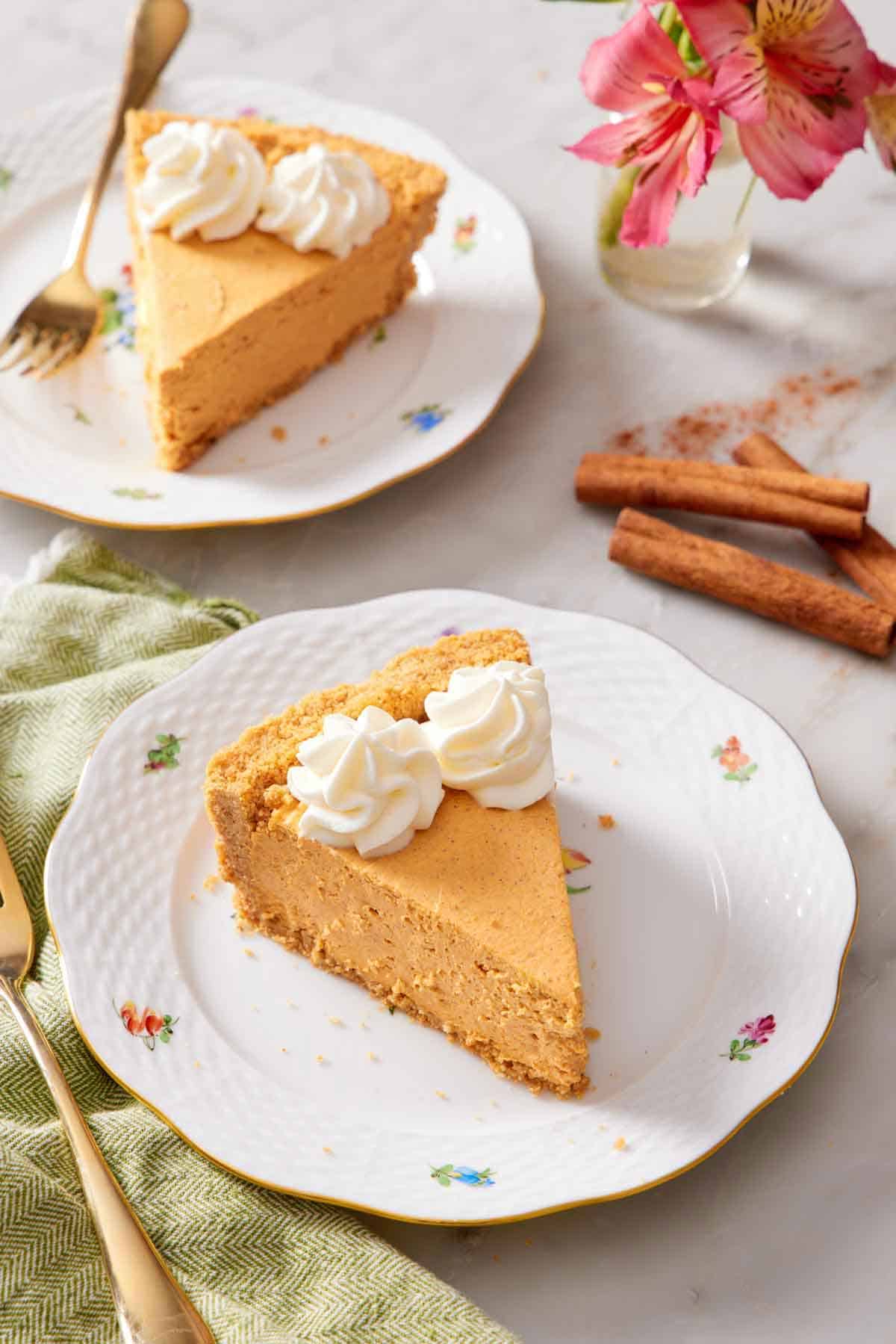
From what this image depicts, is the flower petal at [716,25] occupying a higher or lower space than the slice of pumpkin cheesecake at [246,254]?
higher

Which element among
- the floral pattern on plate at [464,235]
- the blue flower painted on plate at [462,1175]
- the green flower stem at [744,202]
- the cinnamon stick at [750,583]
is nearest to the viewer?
the blue flower painted on plate at [462,1175]

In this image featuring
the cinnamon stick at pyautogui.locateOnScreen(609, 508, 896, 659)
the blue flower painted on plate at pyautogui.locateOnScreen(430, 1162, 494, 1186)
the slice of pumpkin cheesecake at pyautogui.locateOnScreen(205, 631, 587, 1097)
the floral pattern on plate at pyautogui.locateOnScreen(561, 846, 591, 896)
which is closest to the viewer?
the blue flower painted on plate at pyautogui.locateOnScreen(430, 1162, 494, 1186)

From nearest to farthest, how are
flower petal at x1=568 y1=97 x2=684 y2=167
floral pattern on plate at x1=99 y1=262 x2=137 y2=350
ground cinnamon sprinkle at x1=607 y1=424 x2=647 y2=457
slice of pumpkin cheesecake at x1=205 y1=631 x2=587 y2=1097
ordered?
slice of pumpkin cheesecake at x1=205 y1=631 x2=587 y2=1097 → flower petal at x1=568 y1=97 x2=684 y2=167 → ground cinnamon sprinkle at x1=607 y1=424 x2=647 y2=457 → floral pattern on plate at x1=99 y1=262 x2=137 y2=350

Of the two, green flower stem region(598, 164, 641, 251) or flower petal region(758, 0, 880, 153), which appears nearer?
flower petal region(758, 0, 880, 153)

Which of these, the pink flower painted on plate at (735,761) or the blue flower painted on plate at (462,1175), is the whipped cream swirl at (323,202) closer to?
the pink flower painted on plate at (735,761)

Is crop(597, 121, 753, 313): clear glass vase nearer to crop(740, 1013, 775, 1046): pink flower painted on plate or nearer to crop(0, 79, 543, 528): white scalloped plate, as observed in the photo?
crop(0, 79, 543, 528): white scalloped plate

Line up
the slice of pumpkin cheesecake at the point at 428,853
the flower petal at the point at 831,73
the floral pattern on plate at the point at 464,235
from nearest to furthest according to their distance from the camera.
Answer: the slice of pumpkin cheesecake at the point at 428,853 < the flower petal at the point at 831,73 < the floral pattern on plate at the point at 464,235

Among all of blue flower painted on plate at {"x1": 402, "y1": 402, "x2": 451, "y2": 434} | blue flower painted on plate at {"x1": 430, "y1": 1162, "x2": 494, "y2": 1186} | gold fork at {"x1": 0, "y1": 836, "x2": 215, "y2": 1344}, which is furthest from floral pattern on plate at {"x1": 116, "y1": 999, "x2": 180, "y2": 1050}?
blue flower painted on plate at {"x1": 402, "y1": 402, "x2": 451, "y2": 434}

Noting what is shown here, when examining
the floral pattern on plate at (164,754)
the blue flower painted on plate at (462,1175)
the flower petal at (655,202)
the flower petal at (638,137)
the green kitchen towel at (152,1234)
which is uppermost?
the flower petal at (638,137)

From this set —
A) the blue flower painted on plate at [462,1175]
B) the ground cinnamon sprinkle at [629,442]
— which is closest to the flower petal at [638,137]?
the ground cinnamon sprinkle at [629,442]
